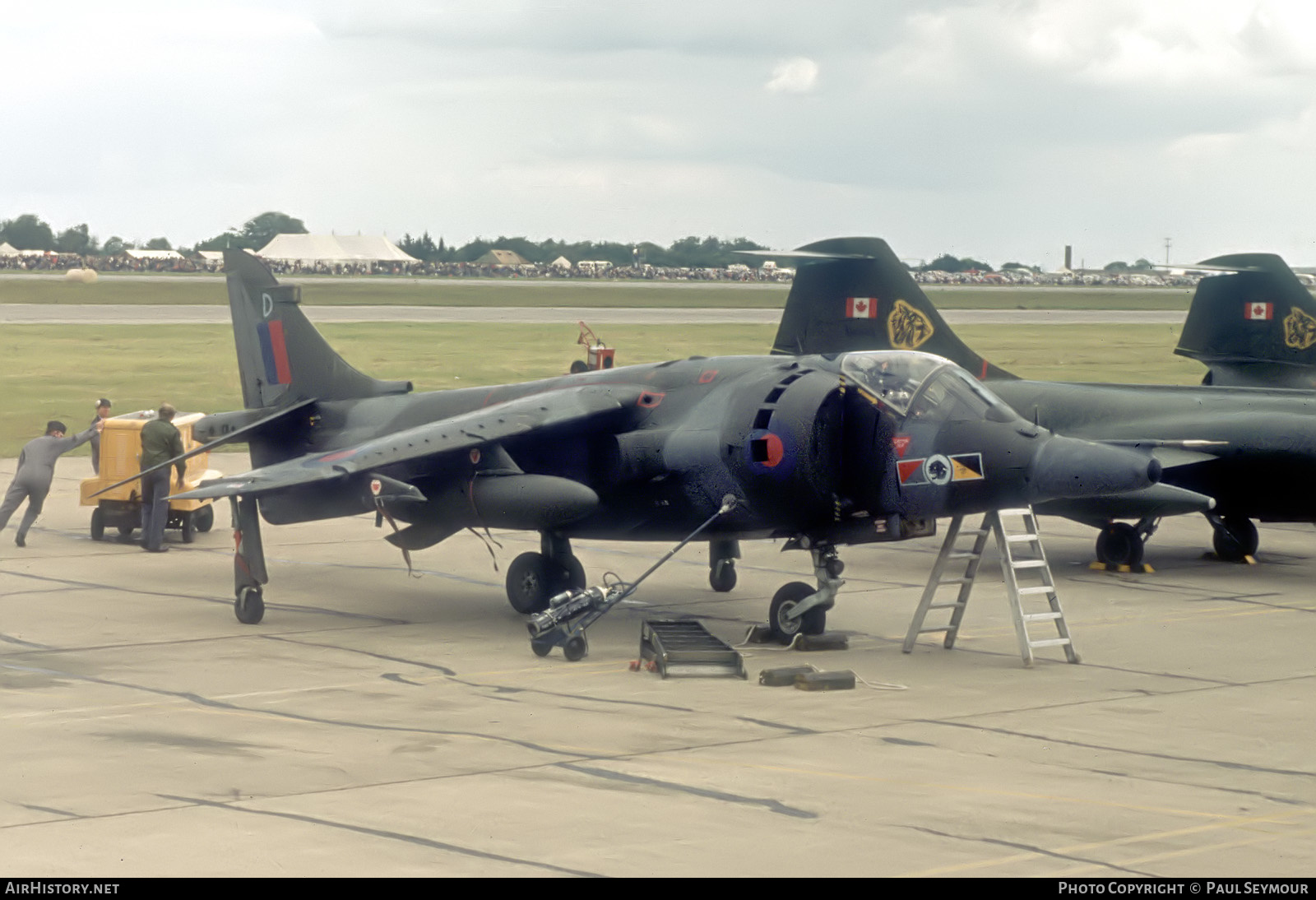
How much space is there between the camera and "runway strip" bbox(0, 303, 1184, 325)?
7694 centimetres

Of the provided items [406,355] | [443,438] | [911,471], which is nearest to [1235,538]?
[911,471]

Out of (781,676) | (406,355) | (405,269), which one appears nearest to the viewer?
(781,676)

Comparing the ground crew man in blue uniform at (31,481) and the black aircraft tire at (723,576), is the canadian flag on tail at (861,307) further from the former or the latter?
the ground crew man in blue uniform at (31,481)

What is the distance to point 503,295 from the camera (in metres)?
119

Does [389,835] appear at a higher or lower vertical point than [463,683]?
higher

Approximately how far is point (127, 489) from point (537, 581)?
8.07 meters

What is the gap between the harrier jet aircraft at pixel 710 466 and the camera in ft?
48.8

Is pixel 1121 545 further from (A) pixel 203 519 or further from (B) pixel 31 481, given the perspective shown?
(B) pixel 31 481

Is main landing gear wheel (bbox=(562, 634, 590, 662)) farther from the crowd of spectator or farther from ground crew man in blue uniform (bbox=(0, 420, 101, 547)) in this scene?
the crowd of spectator

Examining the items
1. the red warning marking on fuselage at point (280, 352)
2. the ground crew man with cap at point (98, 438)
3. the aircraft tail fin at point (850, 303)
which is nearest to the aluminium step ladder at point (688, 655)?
the red warning marking on fuselage at point (280, 352)

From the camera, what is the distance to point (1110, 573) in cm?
2075

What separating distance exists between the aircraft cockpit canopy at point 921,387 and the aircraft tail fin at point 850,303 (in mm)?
7612
